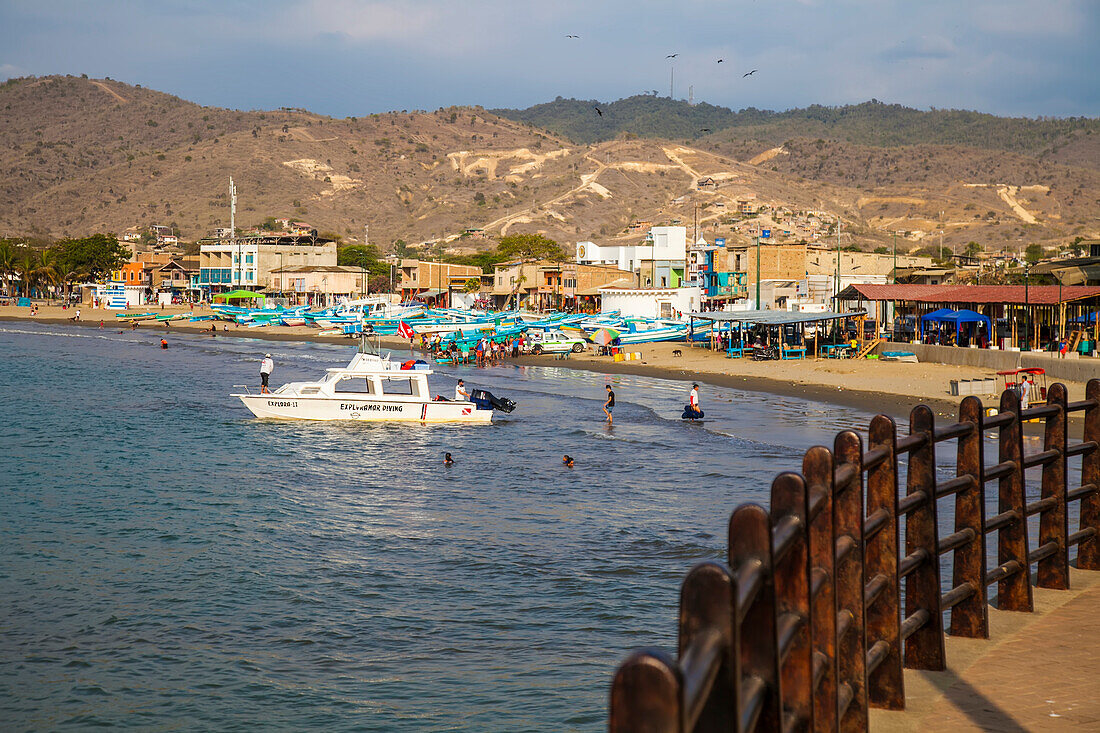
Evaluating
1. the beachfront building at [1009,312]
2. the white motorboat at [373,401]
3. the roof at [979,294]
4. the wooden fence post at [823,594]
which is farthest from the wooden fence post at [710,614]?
the roof at [979,294]

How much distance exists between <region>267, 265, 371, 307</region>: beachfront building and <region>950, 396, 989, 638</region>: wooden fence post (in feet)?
385

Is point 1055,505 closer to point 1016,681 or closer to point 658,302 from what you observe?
point 1016,681

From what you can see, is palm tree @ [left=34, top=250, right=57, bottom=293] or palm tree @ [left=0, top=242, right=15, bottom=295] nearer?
palm tree @ [left=34, top=250, right=57, bottom=293]

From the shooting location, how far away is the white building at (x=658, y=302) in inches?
3398

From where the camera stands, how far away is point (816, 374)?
50688mm

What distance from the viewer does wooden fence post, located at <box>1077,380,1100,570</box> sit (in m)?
9.76

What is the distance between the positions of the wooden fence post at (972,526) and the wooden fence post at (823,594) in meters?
2.88

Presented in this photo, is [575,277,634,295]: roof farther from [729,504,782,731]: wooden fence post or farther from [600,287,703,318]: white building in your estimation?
[729,504,782,731]: wooden fence post

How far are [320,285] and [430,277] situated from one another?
1448 cm

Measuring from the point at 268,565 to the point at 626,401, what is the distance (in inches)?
1097

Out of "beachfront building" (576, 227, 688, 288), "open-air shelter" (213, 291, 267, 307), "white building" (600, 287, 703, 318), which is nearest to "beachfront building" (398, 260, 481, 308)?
"open-air shelter" (213, 291, 267, 307)

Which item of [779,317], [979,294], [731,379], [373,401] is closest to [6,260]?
[779,317]

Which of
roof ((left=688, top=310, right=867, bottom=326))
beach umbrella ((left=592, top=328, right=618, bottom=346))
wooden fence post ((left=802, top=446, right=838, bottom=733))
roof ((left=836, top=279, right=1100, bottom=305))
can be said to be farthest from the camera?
beach umbrella ((left=592, top=328, right=618, bottom=346))

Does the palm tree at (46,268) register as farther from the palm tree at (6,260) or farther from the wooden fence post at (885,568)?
the wooden fence post at (885,568)
